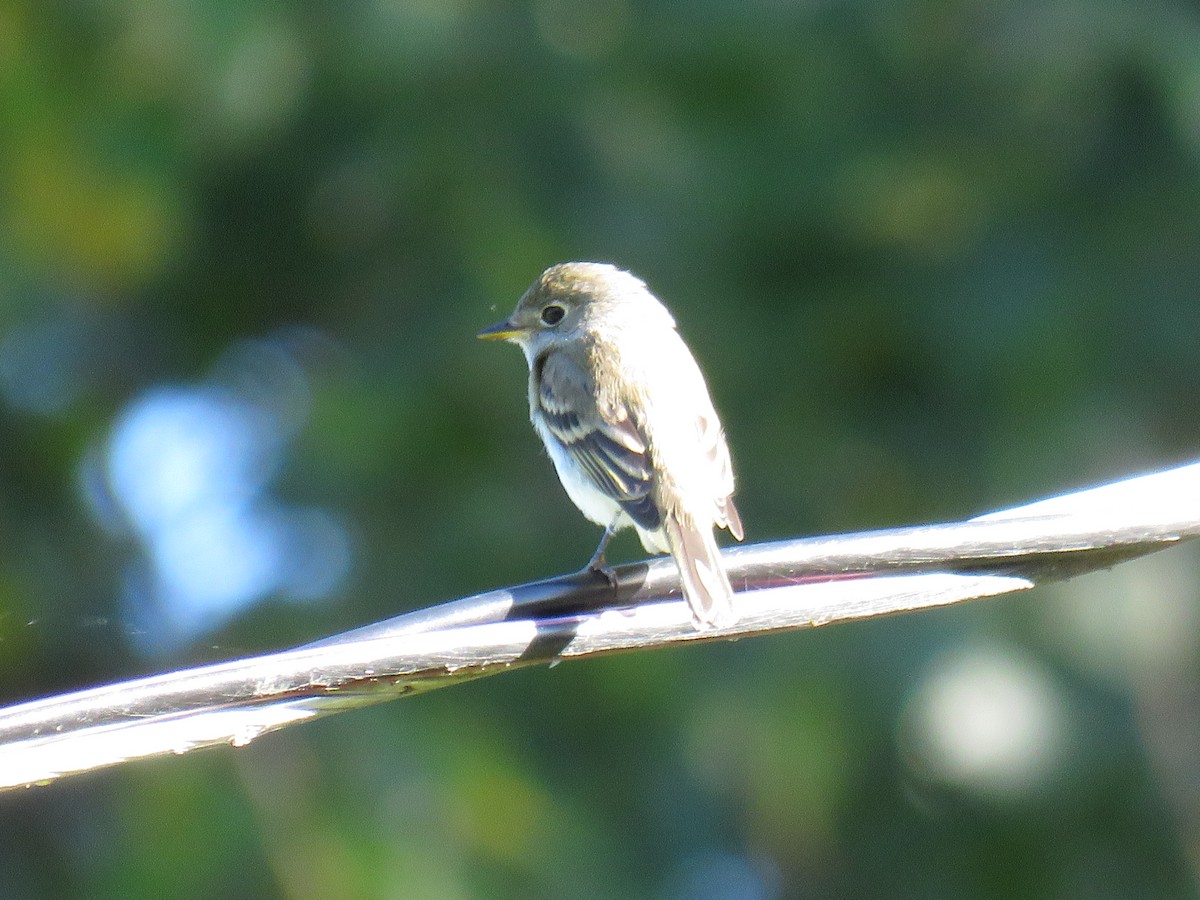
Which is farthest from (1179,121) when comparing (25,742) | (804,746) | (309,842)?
(25,742)

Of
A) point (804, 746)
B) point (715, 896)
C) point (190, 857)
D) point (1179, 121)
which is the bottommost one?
point (715, 896)

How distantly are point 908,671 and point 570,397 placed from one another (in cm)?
276

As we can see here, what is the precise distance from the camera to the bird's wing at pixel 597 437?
Result: 4.25m

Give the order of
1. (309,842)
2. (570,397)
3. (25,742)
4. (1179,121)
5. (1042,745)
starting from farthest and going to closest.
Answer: (1179,121), (1042,745), (309,842), (570,397), (25,742)

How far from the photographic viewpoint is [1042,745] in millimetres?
7160

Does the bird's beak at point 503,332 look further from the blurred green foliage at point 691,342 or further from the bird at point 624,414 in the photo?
the blurred green foliage at point 691,342

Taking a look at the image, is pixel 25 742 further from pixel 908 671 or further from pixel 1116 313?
pixel 1116 313

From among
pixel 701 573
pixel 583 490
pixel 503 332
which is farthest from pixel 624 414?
pixel 701 573

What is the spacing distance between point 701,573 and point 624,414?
1280 millimetres

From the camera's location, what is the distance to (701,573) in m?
3.32

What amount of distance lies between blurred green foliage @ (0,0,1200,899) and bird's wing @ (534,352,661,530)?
175cm

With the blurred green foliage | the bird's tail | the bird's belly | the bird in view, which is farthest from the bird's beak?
the bird's tail

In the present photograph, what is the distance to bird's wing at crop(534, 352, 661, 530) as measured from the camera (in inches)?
167

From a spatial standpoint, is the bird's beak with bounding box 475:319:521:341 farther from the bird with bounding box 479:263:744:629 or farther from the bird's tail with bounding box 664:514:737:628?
the bird's tail with bounding box 664:514:737:628
